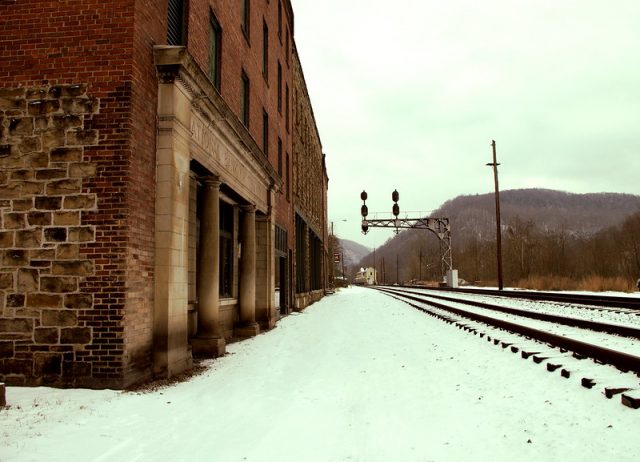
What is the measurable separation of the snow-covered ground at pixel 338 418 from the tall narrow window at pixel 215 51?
652 cm

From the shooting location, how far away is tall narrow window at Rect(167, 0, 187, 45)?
27.0 feet

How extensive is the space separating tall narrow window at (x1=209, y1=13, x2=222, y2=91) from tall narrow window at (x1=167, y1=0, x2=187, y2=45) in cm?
172

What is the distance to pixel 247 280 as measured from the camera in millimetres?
13047

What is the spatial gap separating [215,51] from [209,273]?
523cm

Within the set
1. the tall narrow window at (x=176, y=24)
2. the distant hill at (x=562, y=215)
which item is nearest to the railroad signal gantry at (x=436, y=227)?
the tall narrow window at (x=176, y=24)

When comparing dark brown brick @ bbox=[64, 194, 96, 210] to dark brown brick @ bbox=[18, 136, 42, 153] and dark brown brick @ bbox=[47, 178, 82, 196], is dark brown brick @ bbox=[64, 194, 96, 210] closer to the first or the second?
dark brown brick @ bbox=[47, 178, 82, 196]

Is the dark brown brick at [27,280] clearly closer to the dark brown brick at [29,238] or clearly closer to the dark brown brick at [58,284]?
the dark brown brick at [58,284]

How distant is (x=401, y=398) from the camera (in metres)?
5.81

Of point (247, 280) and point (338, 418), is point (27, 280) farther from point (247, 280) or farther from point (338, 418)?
point (247, 280)

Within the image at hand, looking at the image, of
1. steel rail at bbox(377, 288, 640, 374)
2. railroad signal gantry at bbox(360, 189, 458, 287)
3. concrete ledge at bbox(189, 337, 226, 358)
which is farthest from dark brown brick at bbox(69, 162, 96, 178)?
railroad signal gantry at bbox(360, 189, 458, 287)

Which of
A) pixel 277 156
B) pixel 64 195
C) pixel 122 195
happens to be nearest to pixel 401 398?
pixel 122 195

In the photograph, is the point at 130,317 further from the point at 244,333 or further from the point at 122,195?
the point at 244,333

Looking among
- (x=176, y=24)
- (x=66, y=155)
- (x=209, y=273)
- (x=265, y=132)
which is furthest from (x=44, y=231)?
(x=265, y=132)

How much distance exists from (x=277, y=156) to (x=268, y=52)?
13.0 feet
